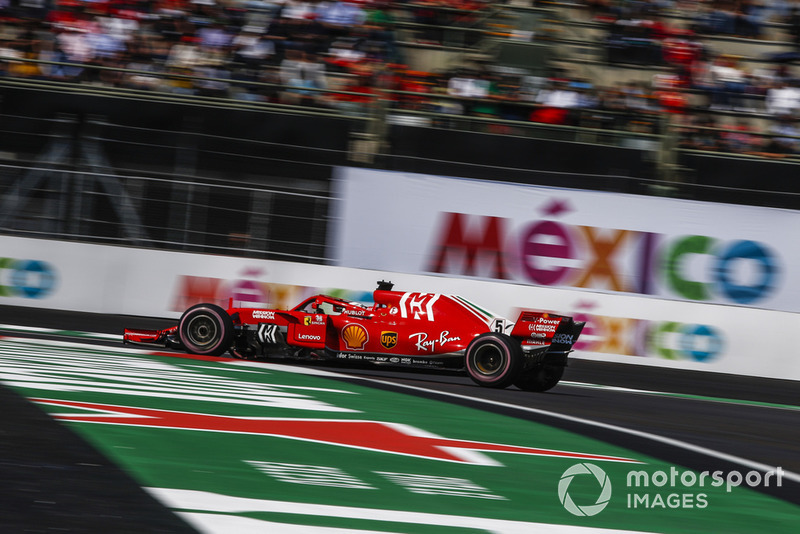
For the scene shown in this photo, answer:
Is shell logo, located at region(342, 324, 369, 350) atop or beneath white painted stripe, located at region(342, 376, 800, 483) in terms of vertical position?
atop

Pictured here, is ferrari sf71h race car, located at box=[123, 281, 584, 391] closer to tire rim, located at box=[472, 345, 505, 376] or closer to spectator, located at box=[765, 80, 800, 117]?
tire rim, located at box=[472, 345, 505, 376]

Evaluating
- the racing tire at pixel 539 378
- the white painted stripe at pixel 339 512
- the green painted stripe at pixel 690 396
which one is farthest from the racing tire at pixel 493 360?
the white painted stripe at pixel 339 512

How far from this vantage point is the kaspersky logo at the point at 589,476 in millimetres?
4395

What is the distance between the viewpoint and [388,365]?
10.6 metres

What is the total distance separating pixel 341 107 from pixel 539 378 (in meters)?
7.76

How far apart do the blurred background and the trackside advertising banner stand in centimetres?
41

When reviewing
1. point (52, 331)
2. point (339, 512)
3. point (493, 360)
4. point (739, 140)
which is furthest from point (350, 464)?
point (739, 140)

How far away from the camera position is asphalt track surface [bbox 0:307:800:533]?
3.62 m

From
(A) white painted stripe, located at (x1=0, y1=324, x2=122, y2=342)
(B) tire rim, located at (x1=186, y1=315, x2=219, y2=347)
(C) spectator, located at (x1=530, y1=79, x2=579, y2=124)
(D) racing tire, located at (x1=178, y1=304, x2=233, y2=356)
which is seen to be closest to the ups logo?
(D) racing tire, located at (x1=178, y1=304, x2=233, y2=356)

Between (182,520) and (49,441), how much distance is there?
152 centimetres

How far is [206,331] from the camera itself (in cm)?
1095

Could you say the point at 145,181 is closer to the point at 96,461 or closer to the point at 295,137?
the point at 295,137

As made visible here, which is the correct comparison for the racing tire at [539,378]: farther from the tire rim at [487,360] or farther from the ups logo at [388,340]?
the ups logo at [388,340]

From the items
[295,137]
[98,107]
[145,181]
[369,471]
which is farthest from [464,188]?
[369,471]
